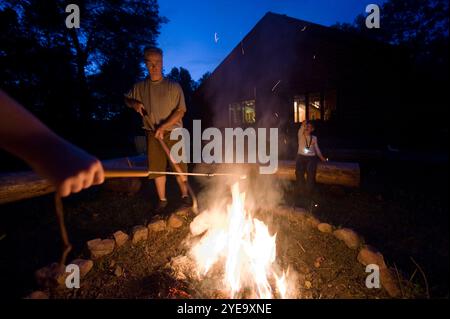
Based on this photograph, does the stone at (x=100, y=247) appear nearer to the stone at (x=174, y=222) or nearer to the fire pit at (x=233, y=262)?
the fire pit at (x=233, y=262)

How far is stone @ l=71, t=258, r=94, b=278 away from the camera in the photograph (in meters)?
2.63

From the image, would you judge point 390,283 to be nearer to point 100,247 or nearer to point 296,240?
point 296,240

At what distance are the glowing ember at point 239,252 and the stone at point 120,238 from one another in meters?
0.90

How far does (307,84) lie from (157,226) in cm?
1118

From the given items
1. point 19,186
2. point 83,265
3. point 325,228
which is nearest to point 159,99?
point 83,265

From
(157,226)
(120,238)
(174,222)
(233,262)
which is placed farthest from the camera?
(174,222)

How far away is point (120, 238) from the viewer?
3213 mm

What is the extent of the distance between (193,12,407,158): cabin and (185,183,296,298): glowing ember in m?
7.72

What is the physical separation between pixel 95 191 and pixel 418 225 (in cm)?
666

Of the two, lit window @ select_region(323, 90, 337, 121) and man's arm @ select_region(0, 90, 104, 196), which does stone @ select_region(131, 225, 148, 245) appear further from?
lit window @ select_region(323, 90, 337, 121)

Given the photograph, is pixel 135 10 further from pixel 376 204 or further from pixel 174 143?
pixel 376 204

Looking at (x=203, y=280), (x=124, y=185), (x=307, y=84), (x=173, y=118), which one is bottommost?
(x=203, y=280)

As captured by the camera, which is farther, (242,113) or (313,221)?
(242,113)

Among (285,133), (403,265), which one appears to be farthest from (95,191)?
(285,133)
